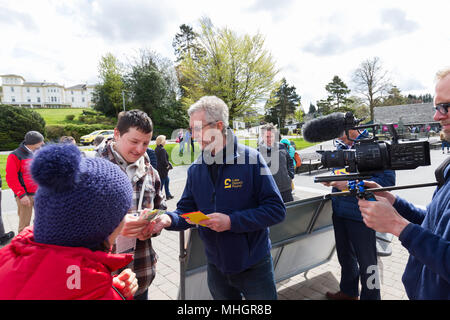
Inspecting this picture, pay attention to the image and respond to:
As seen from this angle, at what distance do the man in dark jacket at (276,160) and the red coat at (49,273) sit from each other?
4.11 metres

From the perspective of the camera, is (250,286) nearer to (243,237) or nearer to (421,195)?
(243,237)

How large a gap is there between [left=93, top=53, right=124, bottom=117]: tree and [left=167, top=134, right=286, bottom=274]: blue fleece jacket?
48439 millimetres

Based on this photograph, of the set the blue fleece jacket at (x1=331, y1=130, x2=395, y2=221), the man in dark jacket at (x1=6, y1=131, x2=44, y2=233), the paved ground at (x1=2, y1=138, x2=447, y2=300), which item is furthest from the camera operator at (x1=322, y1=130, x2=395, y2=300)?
the man in dark jacket at (x1=6, y1=131, x2=44, y2=233)

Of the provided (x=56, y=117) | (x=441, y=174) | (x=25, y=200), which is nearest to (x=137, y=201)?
(x=441, y=174)

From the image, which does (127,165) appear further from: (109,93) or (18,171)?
(109,93)

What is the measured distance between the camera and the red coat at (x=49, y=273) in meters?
0.90

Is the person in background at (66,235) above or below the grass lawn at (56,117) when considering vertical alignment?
below

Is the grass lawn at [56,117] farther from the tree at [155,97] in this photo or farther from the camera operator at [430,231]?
the camera operator at [430,231]

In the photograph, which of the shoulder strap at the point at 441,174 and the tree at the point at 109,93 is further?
the tree at the point at 109,93

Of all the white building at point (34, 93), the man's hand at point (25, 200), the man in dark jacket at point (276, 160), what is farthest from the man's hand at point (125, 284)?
the white building at point (34, 93)

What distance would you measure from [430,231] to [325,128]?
1022mm

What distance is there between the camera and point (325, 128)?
2.06 meters

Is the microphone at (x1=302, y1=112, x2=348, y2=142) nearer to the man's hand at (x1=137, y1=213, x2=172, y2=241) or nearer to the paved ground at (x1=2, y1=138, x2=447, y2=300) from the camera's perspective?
the man's hand at (x1=137, y1=213, x2=172, y2=241)

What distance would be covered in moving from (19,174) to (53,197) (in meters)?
5.31
